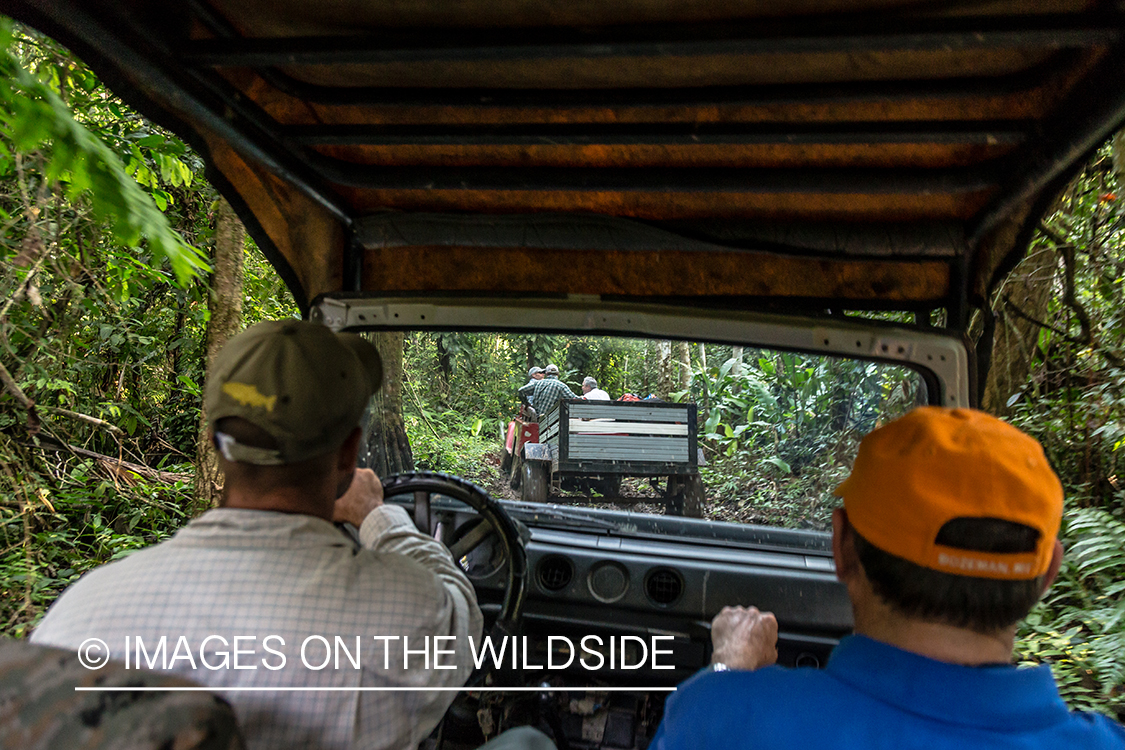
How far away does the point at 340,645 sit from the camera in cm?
→ 136

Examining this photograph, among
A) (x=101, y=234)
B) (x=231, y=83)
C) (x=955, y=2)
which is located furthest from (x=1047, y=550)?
(x=101, y=234)

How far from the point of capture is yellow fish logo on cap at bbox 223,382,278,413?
1.41 metres

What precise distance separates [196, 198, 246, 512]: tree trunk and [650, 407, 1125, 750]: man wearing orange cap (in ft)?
19.2

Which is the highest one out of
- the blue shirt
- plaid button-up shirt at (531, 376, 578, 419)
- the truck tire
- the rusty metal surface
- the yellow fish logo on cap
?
the rusty metal surface

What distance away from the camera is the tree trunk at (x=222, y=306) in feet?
19.9

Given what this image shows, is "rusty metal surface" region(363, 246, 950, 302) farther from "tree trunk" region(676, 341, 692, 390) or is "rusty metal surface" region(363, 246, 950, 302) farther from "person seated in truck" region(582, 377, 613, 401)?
"person seated in truck" region(582, 377, 613, 401)

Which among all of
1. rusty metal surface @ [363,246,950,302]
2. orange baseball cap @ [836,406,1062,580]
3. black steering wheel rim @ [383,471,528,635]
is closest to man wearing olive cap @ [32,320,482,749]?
black steering wheel rim @ [383,471,528,635]

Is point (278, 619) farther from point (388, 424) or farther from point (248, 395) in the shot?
point (388, 424)

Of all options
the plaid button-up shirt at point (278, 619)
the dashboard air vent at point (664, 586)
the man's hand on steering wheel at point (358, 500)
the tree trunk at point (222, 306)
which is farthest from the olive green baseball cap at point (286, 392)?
the tree trunk at point (222, 306)

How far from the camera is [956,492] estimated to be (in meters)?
1.09

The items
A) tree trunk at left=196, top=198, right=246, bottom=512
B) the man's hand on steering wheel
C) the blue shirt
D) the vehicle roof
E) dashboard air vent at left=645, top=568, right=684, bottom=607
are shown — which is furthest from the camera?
tree trunk at left=196, top=198, right=246, bottom=512

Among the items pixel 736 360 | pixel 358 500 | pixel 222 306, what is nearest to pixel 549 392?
pixel 736 360

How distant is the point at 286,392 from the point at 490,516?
3.41ft

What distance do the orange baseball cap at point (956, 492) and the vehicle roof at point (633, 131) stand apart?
0.83m
